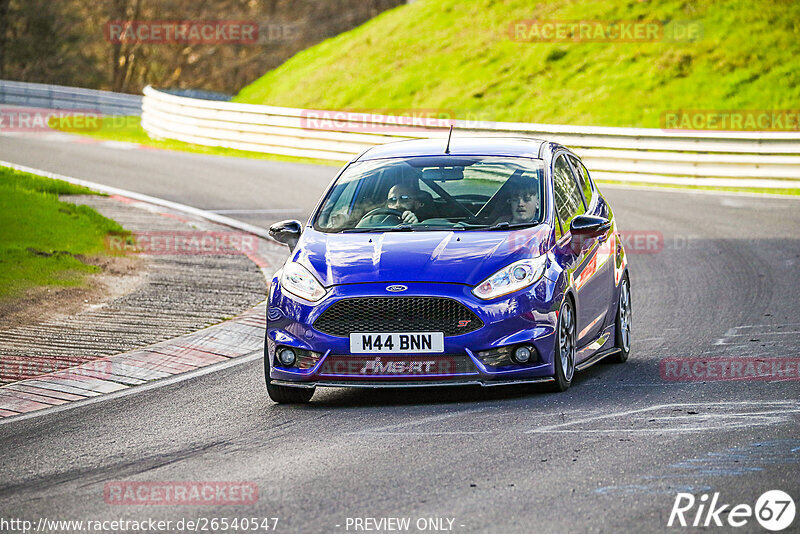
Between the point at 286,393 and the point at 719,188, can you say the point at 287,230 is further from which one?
the point at 719,188

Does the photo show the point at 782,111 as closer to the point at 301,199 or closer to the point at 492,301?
the point at 301,199

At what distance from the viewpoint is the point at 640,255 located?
1600 cm

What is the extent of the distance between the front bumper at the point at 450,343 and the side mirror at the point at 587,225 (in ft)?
2.66

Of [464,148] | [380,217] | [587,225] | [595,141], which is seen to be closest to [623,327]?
[587,225]

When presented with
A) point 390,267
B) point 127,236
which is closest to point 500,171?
point 390,267

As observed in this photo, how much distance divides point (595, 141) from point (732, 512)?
65.8 ft

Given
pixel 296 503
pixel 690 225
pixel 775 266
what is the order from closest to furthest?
pixel 296 503, pixel 775 266, pixel 690 225

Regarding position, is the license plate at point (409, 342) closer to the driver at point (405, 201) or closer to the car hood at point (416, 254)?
the car hood at point (416, 254)

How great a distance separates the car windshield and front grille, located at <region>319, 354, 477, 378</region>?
47.7 inches

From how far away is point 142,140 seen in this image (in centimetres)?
3316

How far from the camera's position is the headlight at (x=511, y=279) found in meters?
8.23

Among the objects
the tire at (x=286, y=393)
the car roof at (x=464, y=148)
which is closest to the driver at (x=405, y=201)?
the car roof at (x=464, y=148)

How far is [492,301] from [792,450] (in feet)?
7.14

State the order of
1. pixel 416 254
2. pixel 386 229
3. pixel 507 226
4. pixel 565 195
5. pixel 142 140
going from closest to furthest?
pixel 416 254 → pixel 507 226 → pixel 386 229 → pixel 565 195 → pixel 142 140
